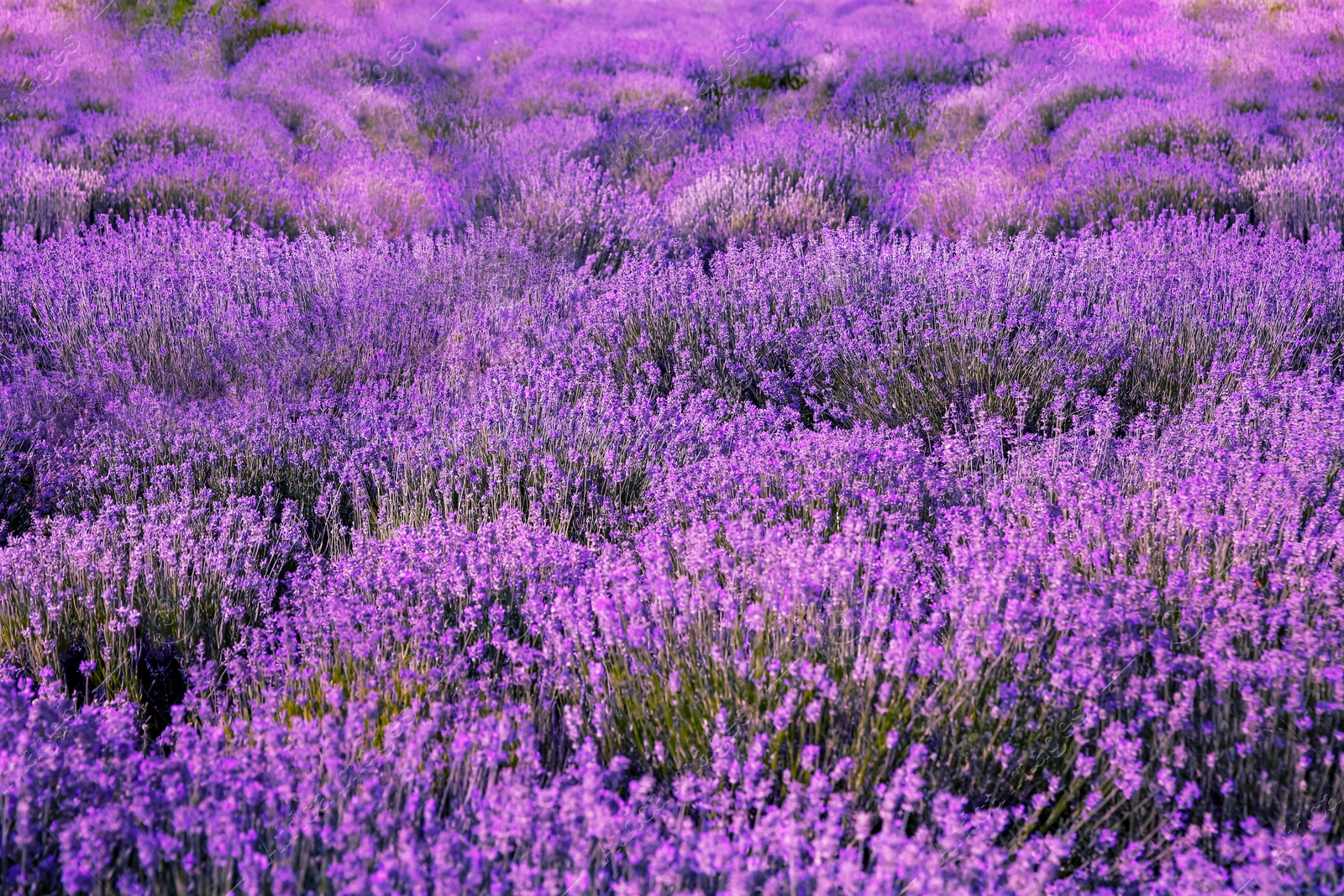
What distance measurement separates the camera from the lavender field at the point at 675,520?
1.33 metres

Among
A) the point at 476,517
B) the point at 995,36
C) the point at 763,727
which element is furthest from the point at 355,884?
the point at 995,36

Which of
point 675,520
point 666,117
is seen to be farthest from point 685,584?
point 666,117

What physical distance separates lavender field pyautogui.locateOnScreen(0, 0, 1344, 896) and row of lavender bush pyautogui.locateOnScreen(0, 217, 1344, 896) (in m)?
0.02

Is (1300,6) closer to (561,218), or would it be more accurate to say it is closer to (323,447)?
(561,218)

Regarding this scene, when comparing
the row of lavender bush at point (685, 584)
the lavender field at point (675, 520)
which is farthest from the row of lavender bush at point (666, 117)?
the row of lavender bush at point (685, 584)

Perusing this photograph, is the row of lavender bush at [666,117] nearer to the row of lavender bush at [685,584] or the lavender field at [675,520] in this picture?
the lavender field at [675,520]

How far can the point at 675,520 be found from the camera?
2619 mm

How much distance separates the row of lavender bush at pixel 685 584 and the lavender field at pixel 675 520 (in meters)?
0.02

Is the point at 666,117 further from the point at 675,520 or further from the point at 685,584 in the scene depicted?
the point at 685,584

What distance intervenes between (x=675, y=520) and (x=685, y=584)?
0.75 metres

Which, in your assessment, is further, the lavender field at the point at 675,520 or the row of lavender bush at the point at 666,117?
the row of lavender bush at the point at 666,117

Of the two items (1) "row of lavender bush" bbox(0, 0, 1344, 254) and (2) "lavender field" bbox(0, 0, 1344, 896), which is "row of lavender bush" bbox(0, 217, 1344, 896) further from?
(1) "row of lavender bush" bbox(0, 0, 1344, 254)

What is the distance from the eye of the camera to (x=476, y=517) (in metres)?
2.81

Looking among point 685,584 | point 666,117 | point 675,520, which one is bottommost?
point 675,520
